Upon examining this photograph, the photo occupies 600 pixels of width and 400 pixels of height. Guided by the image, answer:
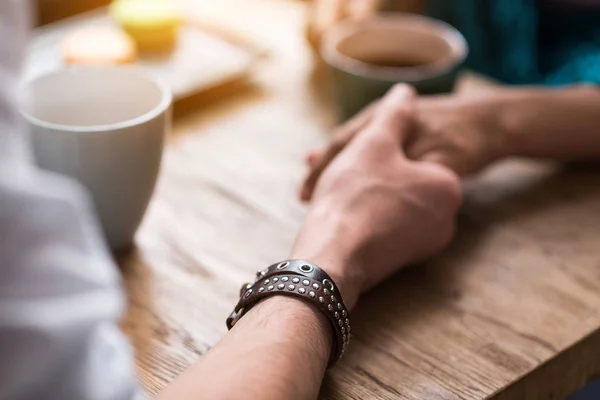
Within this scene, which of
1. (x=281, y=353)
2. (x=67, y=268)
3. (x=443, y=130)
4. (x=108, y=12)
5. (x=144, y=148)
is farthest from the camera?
(x=108, y=12)

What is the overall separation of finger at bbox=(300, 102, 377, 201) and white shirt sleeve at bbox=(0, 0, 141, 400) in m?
0.39

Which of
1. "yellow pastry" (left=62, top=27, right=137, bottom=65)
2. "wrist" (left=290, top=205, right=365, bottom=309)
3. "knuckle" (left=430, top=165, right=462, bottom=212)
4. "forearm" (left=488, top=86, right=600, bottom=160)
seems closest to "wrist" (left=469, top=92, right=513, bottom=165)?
"forearm" (left=488, top=86, right=600, bottom=160)

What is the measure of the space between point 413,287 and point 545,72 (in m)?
0.56

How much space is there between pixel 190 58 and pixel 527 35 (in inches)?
17.6

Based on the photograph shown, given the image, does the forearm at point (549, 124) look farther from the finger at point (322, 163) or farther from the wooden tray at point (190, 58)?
the wooden tray at point (190, 58)

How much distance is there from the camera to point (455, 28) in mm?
1107

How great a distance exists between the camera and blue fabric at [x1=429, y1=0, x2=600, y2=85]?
1043mm

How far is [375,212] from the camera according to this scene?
25.2 inches

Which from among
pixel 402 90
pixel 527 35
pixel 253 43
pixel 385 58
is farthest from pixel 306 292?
pixel 527 35

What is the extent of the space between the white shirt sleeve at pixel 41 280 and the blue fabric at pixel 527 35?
32.5 inches

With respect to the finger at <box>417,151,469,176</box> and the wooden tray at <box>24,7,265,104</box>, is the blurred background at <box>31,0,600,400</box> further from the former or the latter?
the finger at <box>417,151,469,176</box>

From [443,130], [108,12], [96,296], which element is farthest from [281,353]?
[108,12]

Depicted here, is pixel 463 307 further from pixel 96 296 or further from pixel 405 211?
pixel 96 296

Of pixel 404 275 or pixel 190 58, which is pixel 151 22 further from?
pixel 404 275
